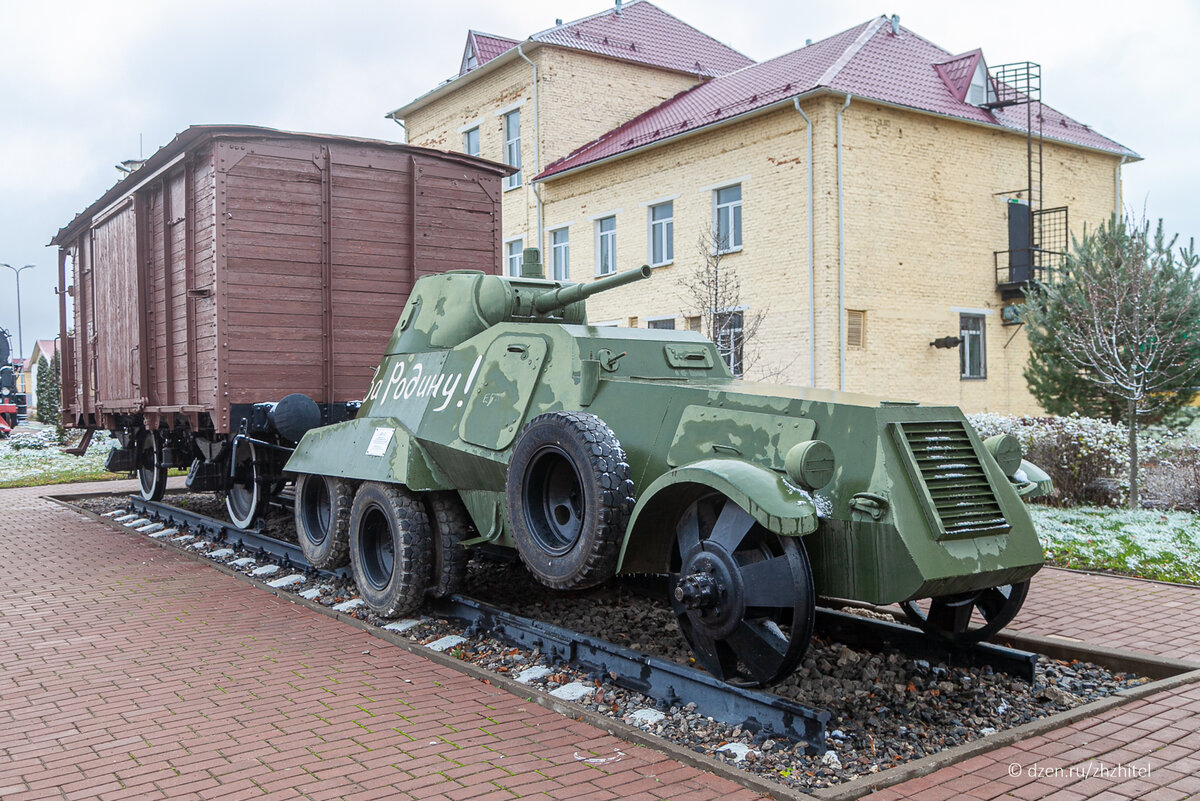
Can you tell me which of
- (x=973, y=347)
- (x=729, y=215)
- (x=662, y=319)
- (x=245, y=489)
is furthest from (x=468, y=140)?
(x=245, y=489)

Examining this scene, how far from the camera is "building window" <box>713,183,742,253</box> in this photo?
2159 centimetres

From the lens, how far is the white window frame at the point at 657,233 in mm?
23578

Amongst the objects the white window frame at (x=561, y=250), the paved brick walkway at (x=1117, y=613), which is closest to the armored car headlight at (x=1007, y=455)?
the paved brick walkway at (x=1117, y=613)

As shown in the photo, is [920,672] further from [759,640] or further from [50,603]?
[50,603]

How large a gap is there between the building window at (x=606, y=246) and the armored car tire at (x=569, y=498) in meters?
19.4

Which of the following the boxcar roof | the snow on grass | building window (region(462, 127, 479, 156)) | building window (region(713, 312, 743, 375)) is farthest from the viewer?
building window (region(462, 127, 479, 156))

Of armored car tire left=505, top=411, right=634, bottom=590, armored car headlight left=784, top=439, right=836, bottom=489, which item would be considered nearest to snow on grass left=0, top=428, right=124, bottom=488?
armored car tire left=505, top=411, right=634, bottom=590

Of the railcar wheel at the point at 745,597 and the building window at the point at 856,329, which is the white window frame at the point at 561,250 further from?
the railcar wheel at the point at 745,597

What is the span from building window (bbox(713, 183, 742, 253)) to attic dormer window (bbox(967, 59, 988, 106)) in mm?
5680

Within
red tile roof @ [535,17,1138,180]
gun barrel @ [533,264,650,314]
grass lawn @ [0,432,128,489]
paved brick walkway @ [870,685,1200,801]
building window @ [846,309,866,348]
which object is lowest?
paved brick walkway @ [870,685,1200,801]

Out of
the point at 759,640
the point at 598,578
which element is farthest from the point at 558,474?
the point at 759,640

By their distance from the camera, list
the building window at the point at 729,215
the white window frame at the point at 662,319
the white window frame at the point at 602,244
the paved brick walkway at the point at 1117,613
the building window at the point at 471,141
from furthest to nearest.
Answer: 1. the building window at the point at 471,141
2. the white window frame at the point at 602,244
3. the white window frame at the point at 662,319
4. the building window at the point at 729,215
5. the paved brick walkway at the point at 1117,613

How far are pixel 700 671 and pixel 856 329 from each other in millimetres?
15974

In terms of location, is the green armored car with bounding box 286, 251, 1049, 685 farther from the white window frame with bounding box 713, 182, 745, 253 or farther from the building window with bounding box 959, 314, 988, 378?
the building window with bounding box 959, 314, 988, 378
